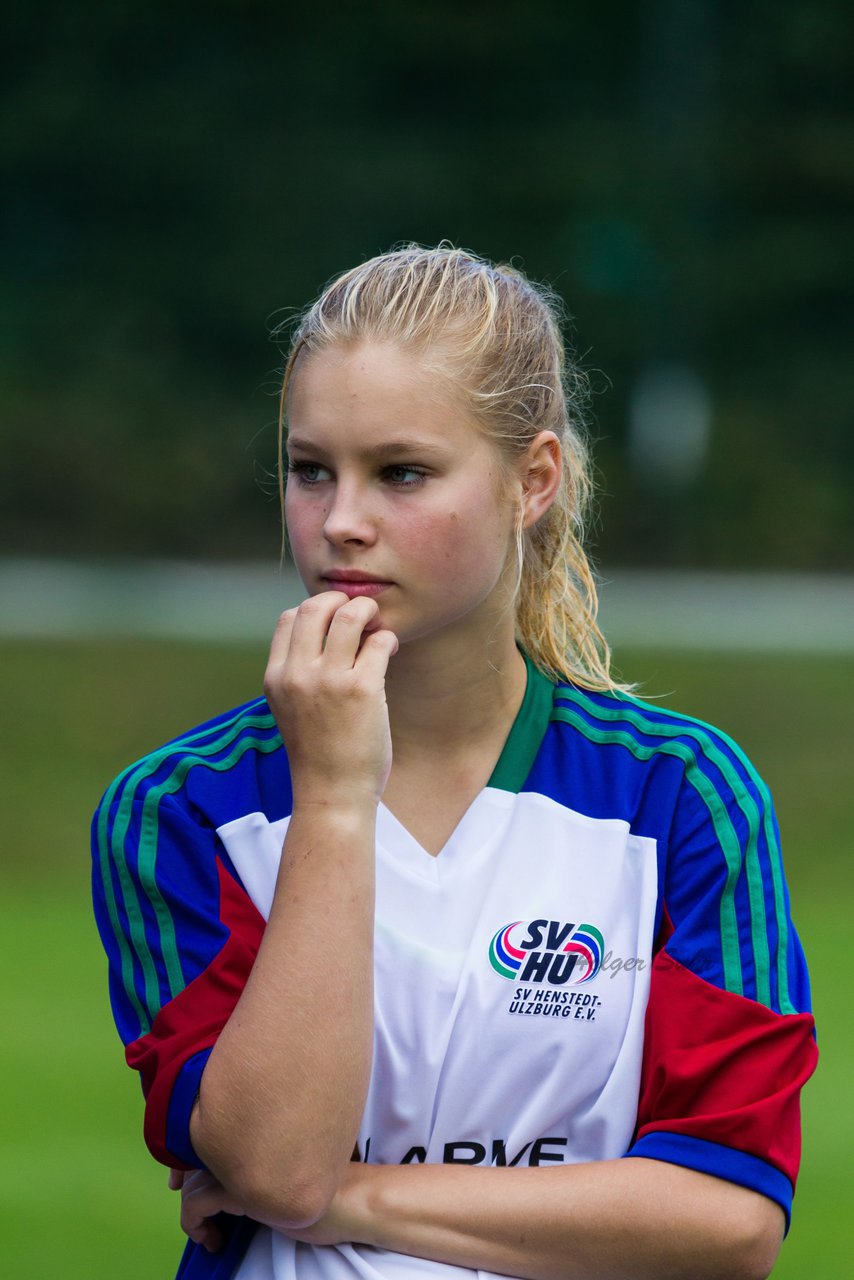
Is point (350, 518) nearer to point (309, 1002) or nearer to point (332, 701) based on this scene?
point (332, 701)

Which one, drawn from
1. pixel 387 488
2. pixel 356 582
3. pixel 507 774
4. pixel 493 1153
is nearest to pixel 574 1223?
pixel 493 1153

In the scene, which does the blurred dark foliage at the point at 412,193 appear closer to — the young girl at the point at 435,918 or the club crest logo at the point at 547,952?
the young girl at the point at 435,918

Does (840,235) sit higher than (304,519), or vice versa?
(840,235)

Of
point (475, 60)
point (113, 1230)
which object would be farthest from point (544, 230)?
point (113, 1230)

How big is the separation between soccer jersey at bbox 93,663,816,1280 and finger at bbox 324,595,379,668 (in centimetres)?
24

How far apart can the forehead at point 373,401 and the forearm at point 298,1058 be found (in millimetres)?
583

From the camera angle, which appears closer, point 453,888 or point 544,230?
point 453,888

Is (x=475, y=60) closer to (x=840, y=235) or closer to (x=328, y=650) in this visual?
(x=840, y=235)

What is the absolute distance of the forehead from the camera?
2.35m

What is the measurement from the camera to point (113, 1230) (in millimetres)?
4594

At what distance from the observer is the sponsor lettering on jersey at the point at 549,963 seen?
2.32 metres

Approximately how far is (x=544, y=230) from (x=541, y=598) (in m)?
24.5

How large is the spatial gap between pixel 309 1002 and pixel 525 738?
572mm

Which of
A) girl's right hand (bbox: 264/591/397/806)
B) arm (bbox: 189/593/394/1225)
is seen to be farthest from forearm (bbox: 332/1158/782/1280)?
girl's right hand (bbox: 264/591/397/806)
